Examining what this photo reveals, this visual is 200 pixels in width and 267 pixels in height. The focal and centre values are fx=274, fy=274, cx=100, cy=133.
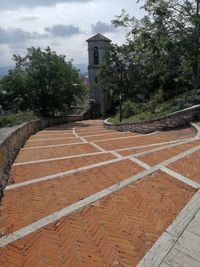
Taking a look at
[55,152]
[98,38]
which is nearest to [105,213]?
[55,152]

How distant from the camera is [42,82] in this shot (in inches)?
1062

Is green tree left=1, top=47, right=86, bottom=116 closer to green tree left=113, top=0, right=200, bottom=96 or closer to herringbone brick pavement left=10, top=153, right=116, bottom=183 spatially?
green tree left=113, top=0, right=200, bottom=96

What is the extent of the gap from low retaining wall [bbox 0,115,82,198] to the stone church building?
45.8 ft

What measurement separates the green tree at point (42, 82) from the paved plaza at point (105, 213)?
2007cm

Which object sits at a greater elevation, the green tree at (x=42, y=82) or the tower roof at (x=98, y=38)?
the tower roof at (x=98, y=38)

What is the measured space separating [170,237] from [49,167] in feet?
14.0

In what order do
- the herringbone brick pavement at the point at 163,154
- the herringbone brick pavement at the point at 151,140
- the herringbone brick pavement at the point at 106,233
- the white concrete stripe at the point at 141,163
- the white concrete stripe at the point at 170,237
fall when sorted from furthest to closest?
1. the herringbone brick pavement at the point at 151,140
2. the herringbone brick pavement at the point at 163,154
3. the white concrete stripe at the point at 141,163
4. the herringbone brick pavement at the point at 106,233
5. the white concrete stripe at the point at 170,237

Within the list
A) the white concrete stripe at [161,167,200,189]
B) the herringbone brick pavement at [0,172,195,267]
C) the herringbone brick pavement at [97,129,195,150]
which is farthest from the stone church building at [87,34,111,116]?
the herringbone brick pavement at [0,172,195,267]

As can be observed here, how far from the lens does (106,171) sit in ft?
21.6

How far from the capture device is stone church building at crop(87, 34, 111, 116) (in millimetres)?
48156

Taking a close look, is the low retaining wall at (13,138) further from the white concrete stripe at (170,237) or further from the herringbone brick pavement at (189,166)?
the herringbone brick pavement at (189,166)

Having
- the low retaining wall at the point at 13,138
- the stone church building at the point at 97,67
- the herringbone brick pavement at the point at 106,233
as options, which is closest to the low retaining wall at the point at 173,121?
the low retaining wall at the point at 13,138

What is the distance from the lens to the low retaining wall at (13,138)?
645cm

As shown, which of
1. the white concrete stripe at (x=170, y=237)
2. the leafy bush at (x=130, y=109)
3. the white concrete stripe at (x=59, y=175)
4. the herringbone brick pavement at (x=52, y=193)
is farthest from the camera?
the leafy bush at (x=130, y=109)
